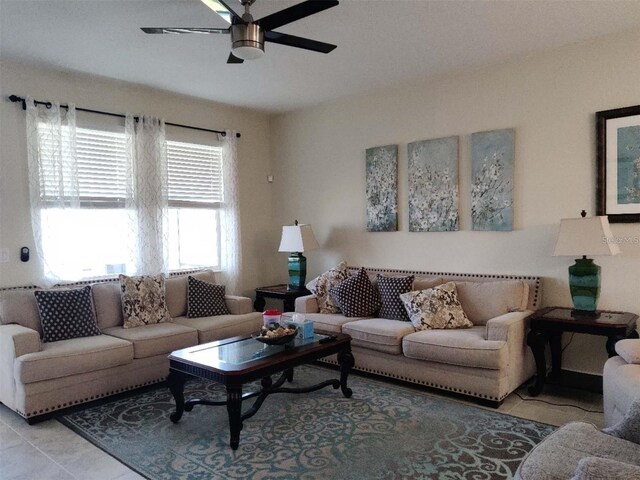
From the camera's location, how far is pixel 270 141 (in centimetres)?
610

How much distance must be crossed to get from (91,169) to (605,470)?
14.7 ft

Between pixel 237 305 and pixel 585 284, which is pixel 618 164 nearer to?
pixel 585 284

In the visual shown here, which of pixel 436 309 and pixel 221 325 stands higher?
pixel 436 309

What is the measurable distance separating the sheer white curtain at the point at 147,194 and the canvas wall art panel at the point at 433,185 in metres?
2.56

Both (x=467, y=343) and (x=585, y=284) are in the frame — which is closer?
(x=467, y=343)

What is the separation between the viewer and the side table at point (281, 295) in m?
5.11

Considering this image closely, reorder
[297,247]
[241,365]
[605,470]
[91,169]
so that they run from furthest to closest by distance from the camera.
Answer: [297,247] < [91,169] < [241,365] < [605,470]

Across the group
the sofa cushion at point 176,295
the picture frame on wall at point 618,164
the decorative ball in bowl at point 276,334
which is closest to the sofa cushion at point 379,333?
the decorative ball in bowl at point 276,334

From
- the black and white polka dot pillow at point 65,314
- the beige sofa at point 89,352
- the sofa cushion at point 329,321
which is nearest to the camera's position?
the beige sofa at point 89,352

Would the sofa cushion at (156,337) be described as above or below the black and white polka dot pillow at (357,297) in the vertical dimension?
below

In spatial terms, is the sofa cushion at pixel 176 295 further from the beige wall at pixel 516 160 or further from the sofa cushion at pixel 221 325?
the beige wall at pixel 516 160

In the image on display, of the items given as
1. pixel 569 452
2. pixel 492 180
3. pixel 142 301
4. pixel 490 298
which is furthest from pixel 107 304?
pixel 569 452

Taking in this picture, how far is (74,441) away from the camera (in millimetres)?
2902

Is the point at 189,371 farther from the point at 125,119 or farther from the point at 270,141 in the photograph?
the point at 270,141
